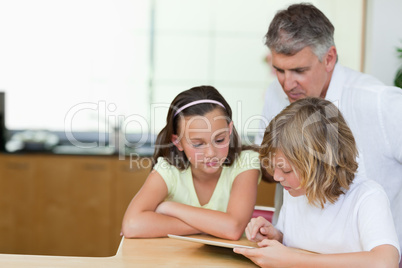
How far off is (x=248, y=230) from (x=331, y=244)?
288mm

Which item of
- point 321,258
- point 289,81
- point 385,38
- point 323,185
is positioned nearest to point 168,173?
point 289,81

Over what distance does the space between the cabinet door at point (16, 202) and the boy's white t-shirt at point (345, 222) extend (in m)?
2.88

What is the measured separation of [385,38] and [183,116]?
242 cm

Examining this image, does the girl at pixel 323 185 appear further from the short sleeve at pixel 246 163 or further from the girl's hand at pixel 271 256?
the short sleeve at pixel 246 163

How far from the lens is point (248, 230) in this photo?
180 cm

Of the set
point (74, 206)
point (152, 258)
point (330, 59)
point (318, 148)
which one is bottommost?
point (74, 206)

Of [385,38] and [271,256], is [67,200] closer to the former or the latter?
[385,38]

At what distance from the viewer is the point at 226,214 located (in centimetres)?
188

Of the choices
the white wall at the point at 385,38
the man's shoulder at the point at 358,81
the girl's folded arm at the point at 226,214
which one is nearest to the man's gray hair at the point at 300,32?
the man's shoulder at the point at 358,81

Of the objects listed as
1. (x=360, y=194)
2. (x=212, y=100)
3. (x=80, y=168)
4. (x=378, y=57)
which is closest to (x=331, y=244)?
(x=360, y=194)

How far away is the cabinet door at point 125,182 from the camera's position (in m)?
4.17

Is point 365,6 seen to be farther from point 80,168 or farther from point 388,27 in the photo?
point 80,168

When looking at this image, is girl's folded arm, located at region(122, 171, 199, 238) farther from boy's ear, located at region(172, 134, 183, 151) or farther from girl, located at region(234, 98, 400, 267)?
girl, located at region(234, 98, 400, 267)

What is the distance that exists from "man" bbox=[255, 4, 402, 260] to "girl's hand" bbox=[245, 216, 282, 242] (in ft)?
1.40
